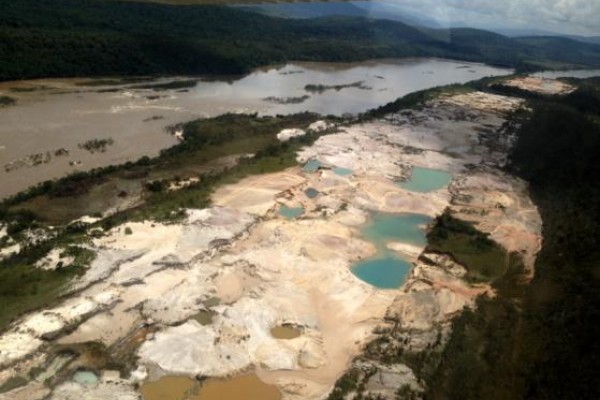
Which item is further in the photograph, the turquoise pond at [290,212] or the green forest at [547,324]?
the turquoise pond at [290,212]

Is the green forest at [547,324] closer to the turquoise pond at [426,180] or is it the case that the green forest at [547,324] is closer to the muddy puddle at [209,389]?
the muddy puddle at [209,389]

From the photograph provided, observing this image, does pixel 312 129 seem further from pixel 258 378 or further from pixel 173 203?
pixel 258 378

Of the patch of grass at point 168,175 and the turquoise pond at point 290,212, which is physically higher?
the patch of grass at point 168,175

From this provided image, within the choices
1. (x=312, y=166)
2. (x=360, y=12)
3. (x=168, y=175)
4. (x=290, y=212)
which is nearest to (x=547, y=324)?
(x=290, y=212)

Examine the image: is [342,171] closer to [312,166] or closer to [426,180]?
[312,166]

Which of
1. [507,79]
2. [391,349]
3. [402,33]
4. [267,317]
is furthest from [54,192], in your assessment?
[402,33]

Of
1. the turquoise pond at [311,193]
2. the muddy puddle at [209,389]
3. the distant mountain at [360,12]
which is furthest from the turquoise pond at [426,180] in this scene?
the distant mountain at [360,12]

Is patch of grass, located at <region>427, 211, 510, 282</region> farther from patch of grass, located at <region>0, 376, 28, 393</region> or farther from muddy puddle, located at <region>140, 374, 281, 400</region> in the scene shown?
patch of grass, located at <region>0, 376, 28, 393</region>
